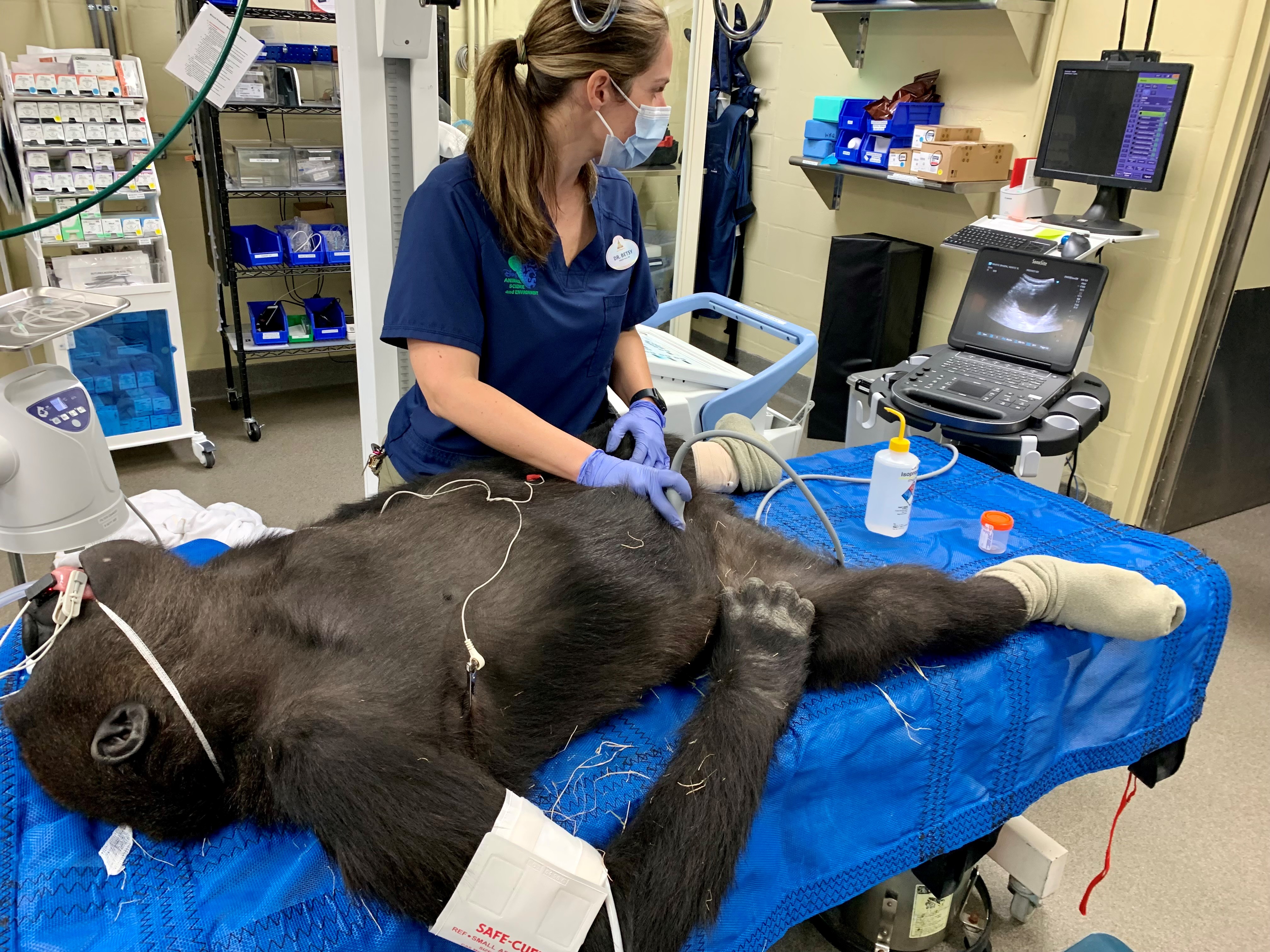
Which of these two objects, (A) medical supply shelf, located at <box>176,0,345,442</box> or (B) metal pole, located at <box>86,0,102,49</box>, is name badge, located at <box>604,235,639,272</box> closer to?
(A) medical supply shelf, located at <box>176,0,345,442</box>

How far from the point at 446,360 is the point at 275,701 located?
2.26 feet

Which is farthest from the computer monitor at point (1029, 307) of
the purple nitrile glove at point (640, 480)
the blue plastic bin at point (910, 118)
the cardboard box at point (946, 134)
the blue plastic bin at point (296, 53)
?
the blue plastic bin at point (296, 53)

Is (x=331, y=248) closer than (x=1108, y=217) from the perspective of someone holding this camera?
No

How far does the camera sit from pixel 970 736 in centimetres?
129

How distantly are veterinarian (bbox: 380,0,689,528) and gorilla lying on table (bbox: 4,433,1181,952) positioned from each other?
115 mm

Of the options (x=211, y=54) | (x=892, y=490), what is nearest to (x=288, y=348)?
(x=211, y=54)

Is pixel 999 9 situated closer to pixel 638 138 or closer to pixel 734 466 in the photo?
pixel 638 138

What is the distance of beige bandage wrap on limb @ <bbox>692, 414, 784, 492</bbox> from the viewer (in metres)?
1.71

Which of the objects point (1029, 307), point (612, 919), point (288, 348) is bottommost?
point (288, 348)

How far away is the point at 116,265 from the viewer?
3.13 meters

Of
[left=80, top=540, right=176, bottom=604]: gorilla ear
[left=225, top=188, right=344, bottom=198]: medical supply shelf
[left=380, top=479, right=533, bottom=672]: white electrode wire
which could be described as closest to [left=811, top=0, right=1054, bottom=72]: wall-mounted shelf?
[left=225, top=188, right=344, bottom=198]: medical supply shelf

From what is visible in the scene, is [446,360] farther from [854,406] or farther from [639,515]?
[854,406]

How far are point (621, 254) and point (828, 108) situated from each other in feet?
7.96

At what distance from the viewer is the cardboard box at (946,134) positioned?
310 centimetres
